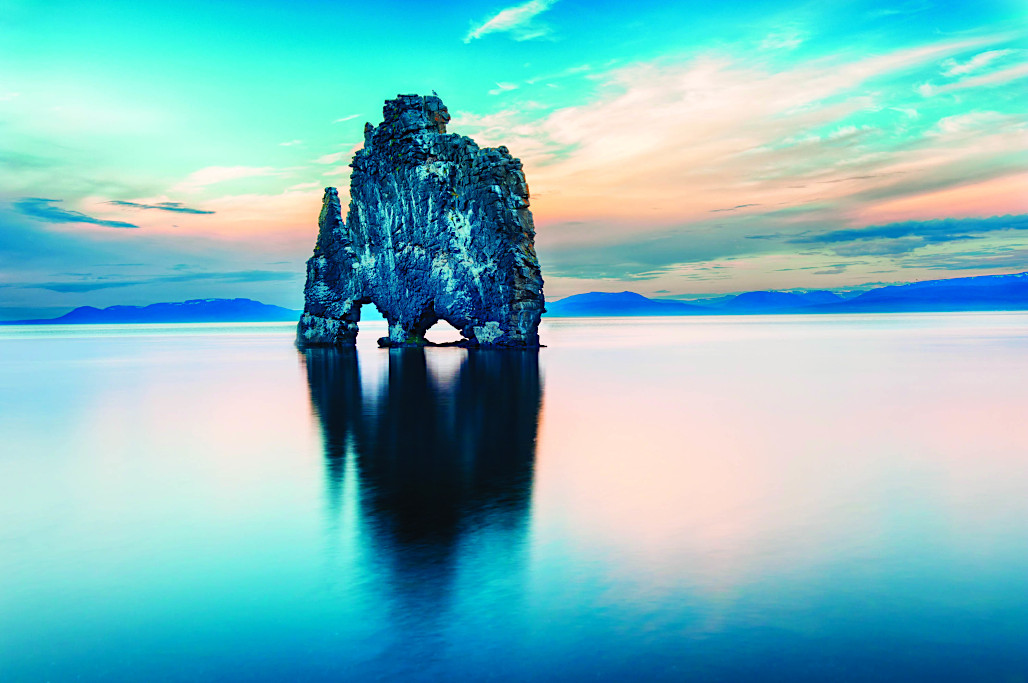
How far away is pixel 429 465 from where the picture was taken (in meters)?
11.3

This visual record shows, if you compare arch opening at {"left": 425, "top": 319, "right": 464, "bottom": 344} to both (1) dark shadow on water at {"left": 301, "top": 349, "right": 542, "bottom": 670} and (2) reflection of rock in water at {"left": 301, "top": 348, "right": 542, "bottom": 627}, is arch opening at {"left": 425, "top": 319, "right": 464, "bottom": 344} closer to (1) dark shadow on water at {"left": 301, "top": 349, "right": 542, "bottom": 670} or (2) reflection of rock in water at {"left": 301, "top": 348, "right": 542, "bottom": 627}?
(2) reflection of rock in water at {"left": 301, "top": 348, "right": 542, "bottom": 627}

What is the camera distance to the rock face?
40750 millimetres

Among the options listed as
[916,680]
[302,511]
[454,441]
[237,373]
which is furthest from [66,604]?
[237,373]

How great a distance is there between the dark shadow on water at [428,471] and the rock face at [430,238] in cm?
1805

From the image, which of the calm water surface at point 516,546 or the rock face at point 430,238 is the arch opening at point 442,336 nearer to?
the rock face at point 430,238

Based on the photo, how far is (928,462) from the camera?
11836 millimetres

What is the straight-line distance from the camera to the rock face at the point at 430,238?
4075cm

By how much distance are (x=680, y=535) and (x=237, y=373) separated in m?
28.2

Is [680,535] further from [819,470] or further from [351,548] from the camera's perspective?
[819,470]

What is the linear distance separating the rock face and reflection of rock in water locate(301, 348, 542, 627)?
1732 cm

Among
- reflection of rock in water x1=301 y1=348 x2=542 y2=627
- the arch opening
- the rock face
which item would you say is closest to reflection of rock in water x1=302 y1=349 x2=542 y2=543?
reflection of rock in water x1=301 y1=348 x2=542 y2=627

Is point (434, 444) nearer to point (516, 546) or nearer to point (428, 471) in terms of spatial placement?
point (428, 471)

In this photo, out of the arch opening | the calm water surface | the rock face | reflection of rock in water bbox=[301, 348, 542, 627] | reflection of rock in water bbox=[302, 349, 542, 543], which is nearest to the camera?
the calm water surface

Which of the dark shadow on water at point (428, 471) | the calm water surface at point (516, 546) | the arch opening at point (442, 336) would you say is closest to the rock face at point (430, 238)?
the arch opening at point (442, 336)
